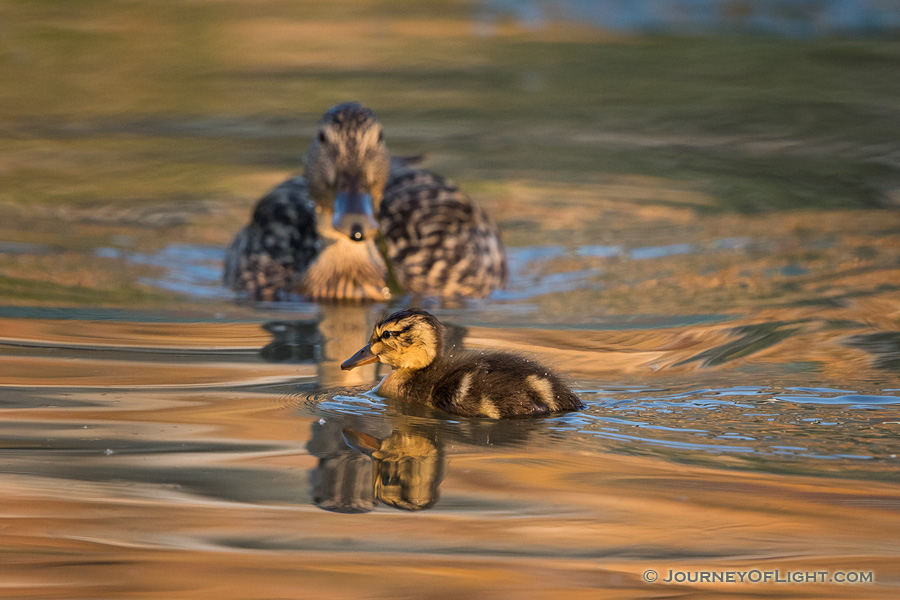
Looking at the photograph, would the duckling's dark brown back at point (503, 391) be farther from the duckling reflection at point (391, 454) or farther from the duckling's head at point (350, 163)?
the duckling's head at point (350, 163)

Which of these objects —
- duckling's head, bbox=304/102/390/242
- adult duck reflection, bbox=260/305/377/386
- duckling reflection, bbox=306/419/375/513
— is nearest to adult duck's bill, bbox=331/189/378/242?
duckling's head, bbox=304/102/390/242

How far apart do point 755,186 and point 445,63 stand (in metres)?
4.57

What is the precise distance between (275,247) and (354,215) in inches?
39.4

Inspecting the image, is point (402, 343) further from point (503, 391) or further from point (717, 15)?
point (717, 15)

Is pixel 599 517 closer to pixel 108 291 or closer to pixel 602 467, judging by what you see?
pixel 602 467

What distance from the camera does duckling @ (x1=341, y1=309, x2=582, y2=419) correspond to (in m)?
4.18

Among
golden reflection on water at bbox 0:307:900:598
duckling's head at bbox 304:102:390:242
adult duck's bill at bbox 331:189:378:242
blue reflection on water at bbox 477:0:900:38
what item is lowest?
golden reflection on water at bbox 0:307:900:598

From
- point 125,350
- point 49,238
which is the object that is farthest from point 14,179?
point 125,350

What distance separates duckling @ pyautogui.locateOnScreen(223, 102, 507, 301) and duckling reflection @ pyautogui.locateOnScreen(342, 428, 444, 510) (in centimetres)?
204

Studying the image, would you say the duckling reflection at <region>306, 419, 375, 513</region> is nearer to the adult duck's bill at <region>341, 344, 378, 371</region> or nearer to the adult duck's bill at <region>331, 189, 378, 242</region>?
the adult duck's bill at <region>341, 344, 378, 371</region>

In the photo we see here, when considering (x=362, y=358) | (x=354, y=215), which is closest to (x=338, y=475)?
(x=362, y=358)

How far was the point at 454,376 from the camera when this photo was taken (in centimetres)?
435

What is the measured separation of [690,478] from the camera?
355cm

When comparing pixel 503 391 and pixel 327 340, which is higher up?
pixel 503 391
